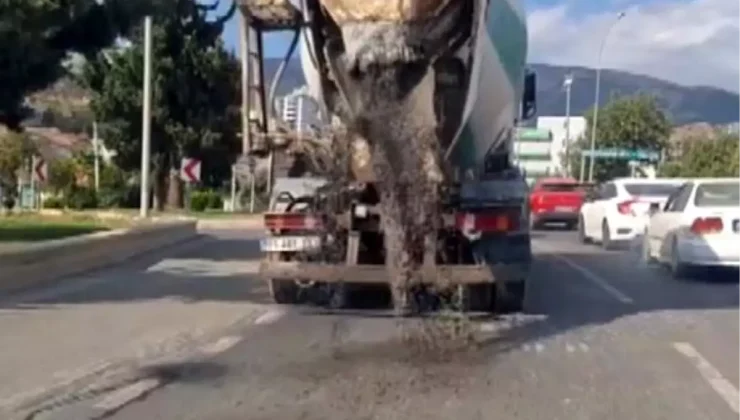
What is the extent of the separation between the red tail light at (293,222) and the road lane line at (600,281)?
16.7 feet

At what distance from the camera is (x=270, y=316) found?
682 inches

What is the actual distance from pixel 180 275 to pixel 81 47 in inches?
184

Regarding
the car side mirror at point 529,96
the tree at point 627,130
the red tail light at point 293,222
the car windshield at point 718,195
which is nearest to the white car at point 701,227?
the car windshield at point 718,195

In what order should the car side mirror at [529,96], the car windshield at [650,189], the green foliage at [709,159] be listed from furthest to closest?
1. the green foliage at [709,159]
2. the car windshield at [650,189]
3. the car side mirror at [529,96]

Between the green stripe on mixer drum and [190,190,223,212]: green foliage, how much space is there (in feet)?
174

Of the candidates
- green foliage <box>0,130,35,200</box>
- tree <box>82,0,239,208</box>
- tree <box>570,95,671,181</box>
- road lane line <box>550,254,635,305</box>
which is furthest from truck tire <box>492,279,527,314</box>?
tree <box>570,95,671,181</box>

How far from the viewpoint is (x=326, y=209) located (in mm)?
16359

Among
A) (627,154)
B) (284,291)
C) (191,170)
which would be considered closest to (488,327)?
(284,291)

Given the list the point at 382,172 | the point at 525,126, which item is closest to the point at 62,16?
the point at 525,126

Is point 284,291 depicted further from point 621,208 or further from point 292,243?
point 621,208

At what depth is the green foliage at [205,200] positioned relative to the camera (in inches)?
2808

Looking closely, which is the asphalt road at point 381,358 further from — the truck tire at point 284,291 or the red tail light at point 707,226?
the red tail light at point 707,226

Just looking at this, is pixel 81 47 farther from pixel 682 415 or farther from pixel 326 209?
pixel 682 415

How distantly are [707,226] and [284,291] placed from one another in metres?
8.12
